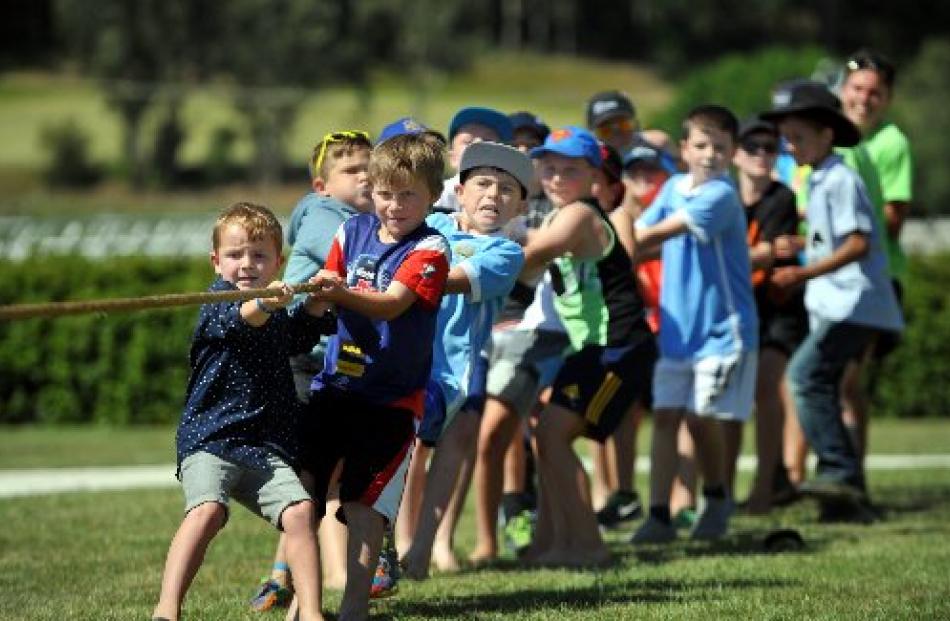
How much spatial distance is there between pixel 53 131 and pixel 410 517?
2566 inches

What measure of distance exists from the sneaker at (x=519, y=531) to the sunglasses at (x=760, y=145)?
274 cm

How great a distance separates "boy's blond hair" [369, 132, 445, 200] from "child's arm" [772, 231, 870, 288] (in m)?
3.53

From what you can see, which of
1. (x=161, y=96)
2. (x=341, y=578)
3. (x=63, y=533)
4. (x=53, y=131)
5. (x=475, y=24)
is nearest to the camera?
(x=341, y=578)

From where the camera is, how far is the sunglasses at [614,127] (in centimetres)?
1077

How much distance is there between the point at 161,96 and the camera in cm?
7850

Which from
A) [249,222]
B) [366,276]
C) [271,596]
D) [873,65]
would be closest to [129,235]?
[873,65]

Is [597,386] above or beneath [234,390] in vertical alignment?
beneath

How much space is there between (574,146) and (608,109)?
2183 mm

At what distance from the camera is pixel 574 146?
8602mm

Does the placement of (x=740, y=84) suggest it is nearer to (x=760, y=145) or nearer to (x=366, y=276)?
(x=760, y=145)

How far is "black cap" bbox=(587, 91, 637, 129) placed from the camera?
10734 millimetres

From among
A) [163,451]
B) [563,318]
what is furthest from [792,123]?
[163,451]

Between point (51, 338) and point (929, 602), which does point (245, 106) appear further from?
point (929, 602)

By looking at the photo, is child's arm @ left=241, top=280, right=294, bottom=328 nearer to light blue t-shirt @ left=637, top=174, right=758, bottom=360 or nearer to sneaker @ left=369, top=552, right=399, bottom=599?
sneaker @ left=369, top=552, right=399, bottom=599
